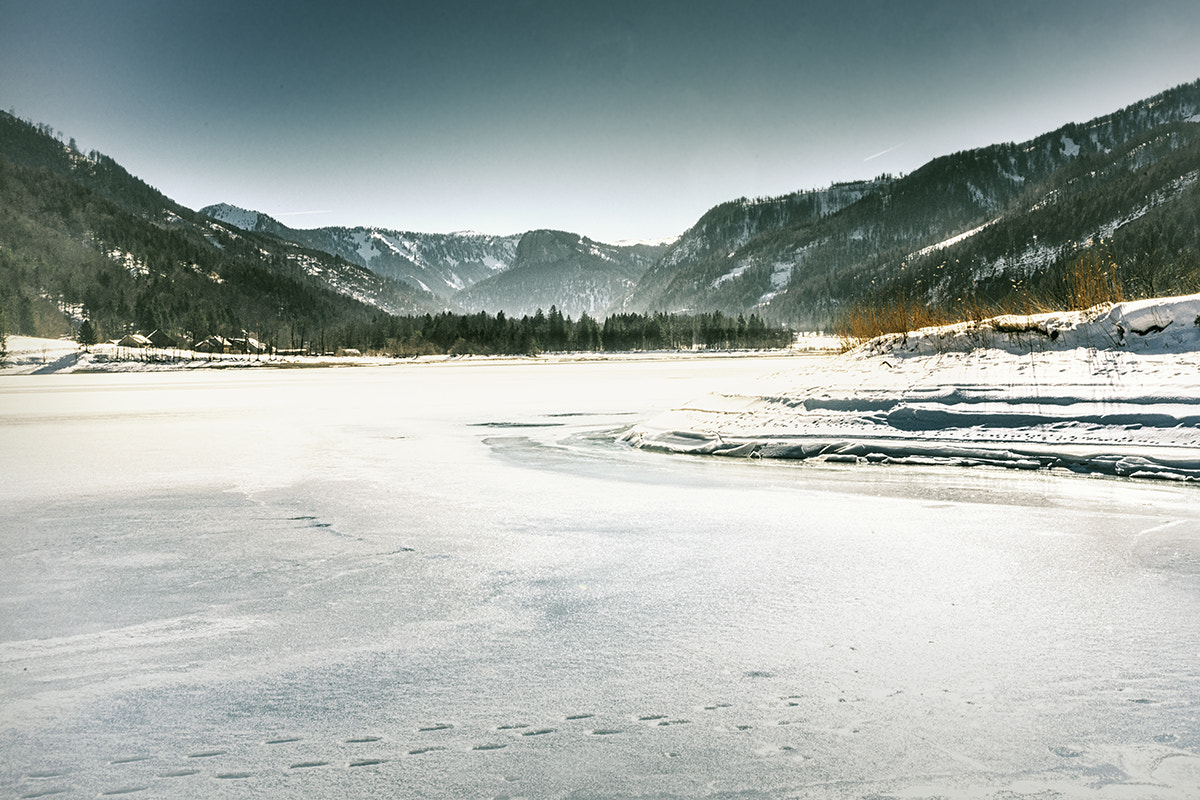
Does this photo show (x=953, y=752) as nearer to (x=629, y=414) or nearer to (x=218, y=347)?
(x=629, y=414)

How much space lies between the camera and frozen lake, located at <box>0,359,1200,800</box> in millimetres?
2945

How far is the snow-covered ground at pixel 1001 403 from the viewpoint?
10.2 metres

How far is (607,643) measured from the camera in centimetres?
427

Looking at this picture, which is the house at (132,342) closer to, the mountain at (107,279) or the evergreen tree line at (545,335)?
the mountain at (107,279)

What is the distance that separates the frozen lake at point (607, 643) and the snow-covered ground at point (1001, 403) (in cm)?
134

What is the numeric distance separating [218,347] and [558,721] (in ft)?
510

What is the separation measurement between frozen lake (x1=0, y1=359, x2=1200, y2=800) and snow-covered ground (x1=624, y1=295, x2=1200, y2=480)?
52.7 inches

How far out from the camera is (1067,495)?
851 cm

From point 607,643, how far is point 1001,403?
996cm

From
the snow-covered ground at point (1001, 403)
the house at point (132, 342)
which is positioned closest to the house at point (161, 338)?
the house at point (132, 342)

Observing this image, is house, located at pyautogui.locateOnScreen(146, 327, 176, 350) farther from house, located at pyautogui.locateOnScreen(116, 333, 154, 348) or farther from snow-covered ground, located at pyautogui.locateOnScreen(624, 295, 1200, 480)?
snow-covered ground, located at pyautogui.locateOnScreen(624, 295, 1200, 480)

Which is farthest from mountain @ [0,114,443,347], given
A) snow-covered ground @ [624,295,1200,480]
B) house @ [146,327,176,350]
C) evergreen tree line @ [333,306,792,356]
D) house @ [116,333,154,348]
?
snow-covered ground @ [624,295,1200,480]

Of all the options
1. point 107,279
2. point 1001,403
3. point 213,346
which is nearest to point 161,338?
point 213,346

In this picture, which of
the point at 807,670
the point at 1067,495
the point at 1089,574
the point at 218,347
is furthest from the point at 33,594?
the point at 218,347
